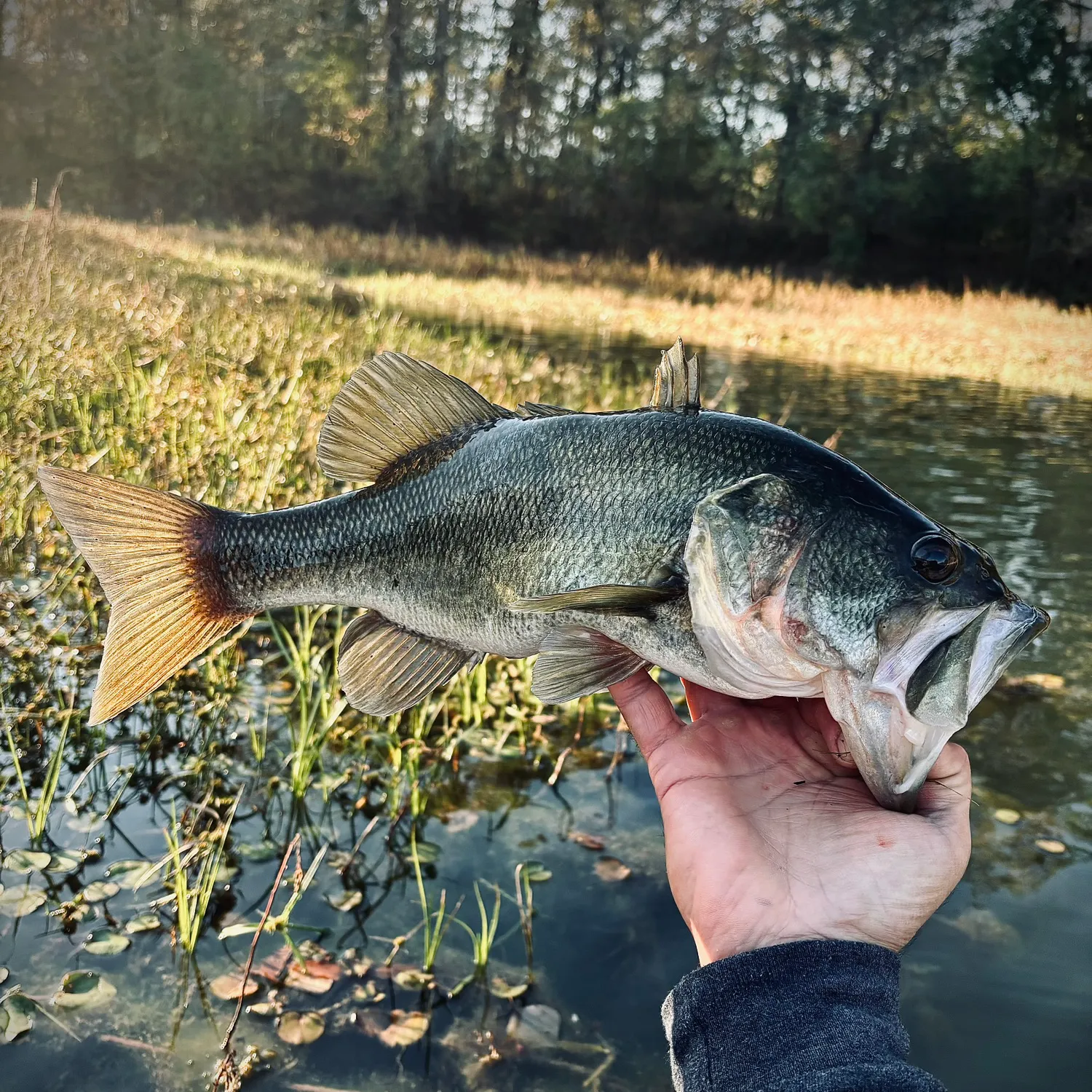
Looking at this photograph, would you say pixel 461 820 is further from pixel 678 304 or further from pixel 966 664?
pixel 678 304

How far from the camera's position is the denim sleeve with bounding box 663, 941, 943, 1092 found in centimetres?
180

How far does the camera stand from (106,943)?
10.8ft

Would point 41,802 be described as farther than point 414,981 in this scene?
Yes

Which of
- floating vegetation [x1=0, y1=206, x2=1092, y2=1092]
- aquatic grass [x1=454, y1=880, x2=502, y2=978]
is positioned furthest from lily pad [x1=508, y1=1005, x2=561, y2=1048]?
aquatic grass [x1=454, y1=880, x2=502, y2=978]

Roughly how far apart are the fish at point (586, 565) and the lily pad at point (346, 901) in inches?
52.5

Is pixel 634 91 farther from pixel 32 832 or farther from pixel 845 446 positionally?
pixel 32 832

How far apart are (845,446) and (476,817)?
9.32m

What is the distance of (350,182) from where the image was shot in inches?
1874

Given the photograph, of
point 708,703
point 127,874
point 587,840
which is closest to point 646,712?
point 708,703

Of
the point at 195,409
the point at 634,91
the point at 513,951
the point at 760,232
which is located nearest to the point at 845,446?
the point at 195,409

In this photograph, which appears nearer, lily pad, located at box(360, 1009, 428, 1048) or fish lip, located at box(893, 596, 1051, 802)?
fish lip, located at box(893, 596, 1051, 802)

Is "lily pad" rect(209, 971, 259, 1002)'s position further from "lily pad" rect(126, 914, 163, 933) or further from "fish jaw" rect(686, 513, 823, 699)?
"fish jaw" rect(686, 513, 823, 699)

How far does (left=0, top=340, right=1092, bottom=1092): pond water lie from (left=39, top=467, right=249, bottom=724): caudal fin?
3.61 feet

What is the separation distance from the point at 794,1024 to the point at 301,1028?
6.03ft
